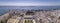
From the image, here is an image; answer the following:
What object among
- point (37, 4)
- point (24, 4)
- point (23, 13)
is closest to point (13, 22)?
point (23, 13)

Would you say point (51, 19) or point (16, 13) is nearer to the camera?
point (51, 19)

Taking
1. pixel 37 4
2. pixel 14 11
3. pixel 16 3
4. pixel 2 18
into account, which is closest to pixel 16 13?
pixel 14 11

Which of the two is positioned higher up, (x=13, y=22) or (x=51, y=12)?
(x=51, y=12)

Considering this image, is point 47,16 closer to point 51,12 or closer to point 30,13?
point 51,12

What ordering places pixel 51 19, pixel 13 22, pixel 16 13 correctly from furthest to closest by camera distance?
pixel 16 13
pixel 51 19
pixel 13 22

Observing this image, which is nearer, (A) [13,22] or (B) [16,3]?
(A) [13,22]

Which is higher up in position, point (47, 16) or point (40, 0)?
point (40, 0)

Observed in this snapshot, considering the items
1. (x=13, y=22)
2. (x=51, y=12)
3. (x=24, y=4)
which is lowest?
(x=13, y=22)

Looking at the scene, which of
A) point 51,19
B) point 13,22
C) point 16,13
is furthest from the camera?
point 16,13

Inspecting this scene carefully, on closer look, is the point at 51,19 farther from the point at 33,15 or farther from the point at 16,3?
the point at 16,3
